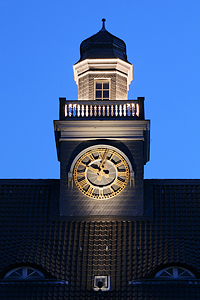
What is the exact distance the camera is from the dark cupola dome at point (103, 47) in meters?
58.2

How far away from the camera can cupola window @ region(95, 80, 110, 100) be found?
57094mm

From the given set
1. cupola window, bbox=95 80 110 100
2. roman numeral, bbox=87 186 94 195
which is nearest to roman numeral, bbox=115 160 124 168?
roman numeral, bbox=87 186 94 195

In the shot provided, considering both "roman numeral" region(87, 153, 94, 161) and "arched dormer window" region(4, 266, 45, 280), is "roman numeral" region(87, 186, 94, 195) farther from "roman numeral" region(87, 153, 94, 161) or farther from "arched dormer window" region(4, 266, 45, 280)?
"arched dormer window" region(4, 266, 45, 280)

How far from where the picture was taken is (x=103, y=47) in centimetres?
5853

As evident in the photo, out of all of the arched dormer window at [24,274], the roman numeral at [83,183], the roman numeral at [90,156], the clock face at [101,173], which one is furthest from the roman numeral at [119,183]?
the arched dormer window at [24,274]

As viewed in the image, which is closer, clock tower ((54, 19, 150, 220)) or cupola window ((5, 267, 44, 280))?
cupola window ((5, 267, 44, 280))

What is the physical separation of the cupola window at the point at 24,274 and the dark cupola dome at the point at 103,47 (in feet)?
46.7

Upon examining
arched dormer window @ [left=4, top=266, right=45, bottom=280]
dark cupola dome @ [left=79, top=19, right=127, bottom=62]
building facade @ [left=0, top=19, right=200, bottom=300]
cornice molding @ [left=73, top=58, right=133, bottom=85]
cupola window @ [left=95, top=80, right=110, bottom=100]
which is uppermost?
dark cupola dome @ [left=79, top=19, right=127, bottom=62]

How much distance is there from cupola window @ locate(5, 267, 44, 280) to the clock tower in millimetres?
4589

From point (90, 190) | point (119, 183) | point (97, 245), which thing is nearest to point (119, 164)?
point (119, 183)

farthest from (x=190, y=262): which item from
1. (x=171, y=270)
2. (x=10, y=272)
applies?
(x=10, y=272)

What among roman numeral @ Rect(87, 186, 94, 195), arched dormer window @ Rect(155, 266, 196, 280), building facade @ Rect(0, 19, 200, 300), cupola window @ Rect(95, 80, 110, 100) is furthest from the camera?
cupola window @ Rect(95, 80, 110, 100)

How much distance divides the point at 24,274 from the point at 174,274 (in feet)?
23.8

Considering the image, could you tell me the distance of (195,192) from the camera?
55.0 metres
